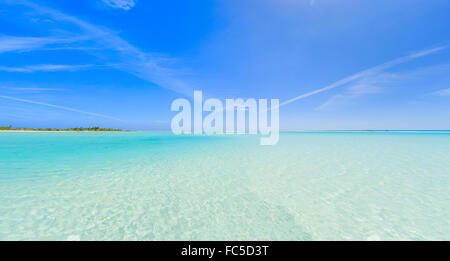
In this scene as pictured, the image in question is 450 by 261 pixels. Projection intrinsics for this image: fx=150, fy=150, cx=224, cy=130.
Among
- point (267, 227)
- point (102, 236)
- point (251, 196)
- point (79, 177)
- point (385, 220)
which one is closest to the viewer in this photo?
point (102, 236)

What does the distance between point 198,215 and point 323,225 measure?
8.79 feet

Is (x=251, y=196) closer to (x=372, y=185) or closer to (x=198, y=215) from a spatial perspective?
(x=198, y=215)

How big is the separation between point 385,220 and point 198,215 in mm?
4107

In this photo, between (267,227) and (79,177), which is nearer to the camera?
(267,227)

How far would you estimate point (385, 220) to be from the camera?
3.27 m
